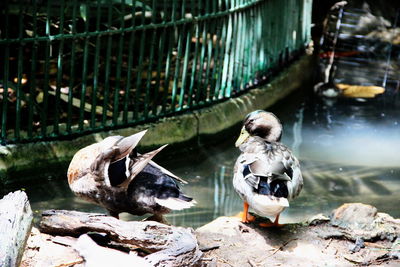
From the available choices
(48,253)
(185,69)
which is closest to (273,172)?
(48,253)

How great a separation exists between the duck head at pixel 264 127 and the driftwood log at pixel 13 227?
1976mm

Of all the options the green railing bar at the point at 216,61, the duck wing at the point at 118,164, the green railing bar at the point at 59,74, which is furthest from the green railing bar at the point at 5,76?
the green railing bar at the point at 216,61

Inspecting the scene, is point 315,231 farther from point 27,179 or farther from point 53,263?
point 27,179

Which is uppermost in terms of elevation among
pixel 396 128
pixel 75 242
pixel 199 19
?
pixel 199 19

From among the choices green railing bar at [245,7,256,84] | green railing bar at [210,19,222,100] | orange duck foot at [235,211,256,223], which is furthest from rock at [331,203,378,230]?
green railing bar at [245,7,256,84]

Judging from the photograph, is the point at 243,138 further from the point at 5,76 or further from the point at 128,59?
the point at 5,76

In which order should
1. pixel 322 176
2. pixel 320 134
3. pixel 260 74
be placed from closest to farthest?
pixel 322 176 < pixel 320 134 < pixel 260 74

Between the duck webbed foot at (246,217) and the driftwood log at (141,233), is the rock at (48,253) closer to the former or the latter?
the driftwood log at (141,233)

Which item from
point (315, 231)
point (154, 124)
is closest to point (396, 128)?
point (154, 124)

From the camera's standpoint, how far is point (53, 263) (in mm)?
4512

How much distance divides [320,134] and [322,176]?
55.9 inches

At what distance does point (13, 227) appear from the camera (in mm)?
4227

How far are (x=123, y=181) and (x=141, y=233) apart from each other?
1.68 ft

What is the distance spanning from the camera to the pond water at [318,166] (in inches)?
254
